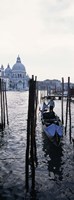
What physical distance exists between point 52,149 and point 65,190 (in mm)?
5589

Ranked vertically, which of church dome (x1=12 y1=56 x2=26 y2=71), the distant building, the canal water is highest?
church dome (x1=12 y1=56 x2=26 y2=71)

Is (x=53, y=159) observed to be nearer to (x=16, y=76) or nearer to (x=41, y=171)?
(x=41, y=171)

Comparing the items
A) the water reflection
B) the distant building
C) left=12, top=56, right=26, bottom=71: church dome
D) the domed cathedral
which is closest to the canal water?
the water reflection

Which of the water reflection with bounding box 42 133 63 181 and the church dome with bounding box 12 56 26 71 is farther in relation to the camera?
the church dome with bounding box 12 56 26 71

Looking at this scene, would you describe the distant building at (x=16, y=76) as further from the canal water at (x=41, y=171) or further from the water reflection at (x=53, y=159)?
the canal water at (x=41, y=171)

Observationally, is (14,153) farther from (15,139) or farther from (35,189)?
(35,189)

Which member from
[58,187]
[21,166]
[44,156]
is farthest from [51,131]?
[58,187]

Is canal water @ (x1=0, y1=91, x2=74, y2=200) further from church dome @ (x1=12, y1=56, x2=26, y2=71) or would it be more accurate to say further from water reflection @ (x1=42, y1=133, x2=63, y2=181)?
church dome @ (x1=12, y1=56, x2=26, y2=71)

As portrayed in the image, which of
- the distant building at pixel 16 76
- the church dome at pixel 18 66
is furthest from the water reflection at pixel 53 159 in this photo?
the church dome at pixel 18 66

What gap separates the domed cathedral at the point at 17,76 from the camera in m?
181

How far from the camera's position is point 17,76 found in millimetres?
184000

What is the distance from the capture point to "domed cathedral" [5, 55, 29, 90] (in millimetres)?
181250

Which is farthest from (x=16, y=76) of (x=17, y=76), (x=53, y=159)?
(x=53, y=159)

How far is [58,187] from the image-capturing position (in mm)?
10586
